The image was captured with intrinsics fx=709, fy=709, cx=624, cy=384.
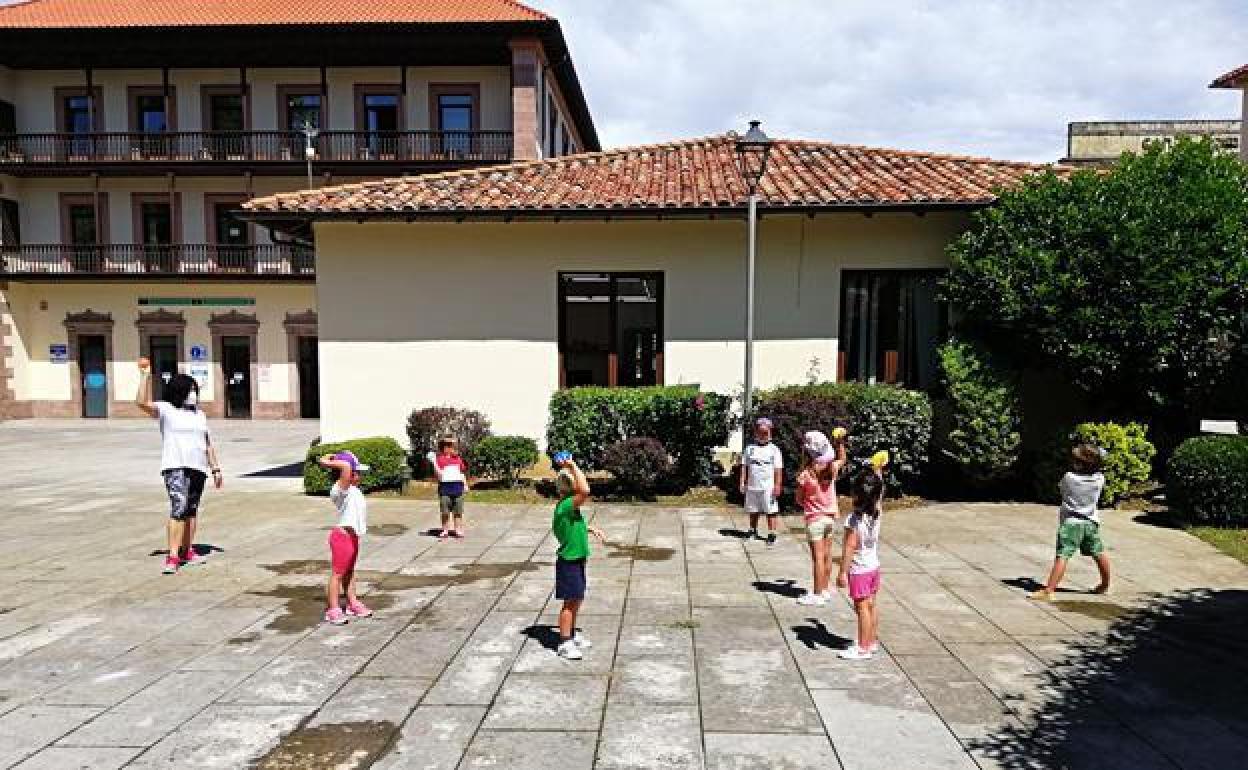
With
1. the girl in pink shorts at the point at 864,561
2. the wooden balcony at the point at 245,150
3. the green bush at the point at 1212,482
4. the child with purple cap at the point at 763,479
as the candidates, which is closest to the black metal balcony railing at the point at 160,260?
the wooden balcony at the point at 245,150

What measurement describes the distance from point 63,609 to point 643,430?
24.0ft

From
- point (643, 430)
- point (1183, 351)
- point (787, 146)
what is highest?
point (787, 146)

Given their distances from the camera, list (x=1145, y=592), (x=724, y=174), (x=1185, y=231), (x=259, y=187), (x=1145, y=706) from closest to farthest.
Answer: (x=1145, y=706) < (x=1145, y=592) < (x=1185, y=231) < (x=724, y=174) < (x=259, y=187)

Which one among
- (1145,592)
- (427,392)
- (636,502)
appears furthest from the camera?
(427,392)

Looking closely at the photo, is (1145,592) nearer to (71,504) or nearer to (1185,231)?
(1185,231)

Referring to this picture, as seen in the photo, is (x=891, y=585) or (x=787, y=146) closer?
(x=891, y=585)

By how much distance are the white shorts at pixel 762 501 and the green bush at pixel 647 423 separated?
269 cm

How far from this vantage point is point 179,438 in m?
7.32

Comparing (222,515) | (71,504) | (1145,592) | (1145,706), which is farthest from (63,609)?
(1145,592)

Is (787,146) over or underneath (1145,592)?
over

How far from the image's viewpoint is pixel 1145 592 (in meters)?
6.68

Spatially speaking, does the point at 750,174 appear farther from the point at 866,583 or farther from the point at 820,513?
the point at 866,583

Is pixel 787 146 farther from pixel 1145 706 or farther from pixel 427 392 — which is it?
pixel 1145 706

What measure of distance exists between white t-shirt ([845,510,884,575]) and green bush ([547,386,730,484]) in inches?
229
